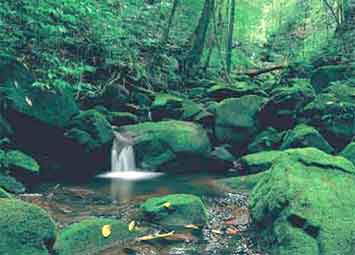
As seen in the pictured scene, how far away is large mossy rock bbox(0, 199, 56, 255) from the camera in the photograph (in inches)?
195

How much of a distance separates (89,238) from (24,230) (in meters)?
0.94

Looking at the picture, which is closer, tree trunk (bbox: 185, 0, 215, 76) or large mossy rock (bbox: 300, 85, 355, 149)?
large mossy rock (bbox: 300, 85, 355, 149)

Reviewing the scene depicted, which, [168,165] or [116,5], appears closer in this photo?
[168,165]

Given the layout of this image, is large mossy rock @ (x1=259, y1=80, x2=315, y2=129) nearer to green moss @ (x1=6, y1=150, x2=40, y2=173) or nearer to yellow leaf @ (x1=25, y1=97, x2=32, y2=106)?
yellow leaf @ (x1=25, y1=97, x2=32, y2=106)

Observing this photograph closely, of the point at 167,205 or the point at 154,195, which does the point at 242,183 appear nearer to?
the point at 154,195

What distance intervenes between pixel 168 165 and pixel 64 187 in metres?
3.31

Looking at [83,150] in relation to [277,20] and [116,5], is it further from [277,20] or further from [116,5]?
[277,20]

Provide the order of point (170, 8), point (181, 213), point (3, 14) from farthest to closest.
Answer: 1. point (170, 8)
2. point (3, 14)
3. point (181, 213)

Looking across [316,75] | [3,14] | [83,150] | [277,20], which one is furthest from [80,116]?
[277,20]

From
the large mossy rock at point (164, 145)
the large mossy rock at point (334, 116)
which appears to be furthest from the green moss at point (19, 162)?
the large mossy rock at point (334, 116)

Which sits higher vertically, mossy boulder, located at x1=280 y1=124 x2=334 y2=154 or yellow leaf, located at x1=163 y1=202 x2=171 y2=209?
mossy boulder, located at x1=280 y1=124 x2=334 y2=154

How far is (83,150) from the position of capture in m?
11.3

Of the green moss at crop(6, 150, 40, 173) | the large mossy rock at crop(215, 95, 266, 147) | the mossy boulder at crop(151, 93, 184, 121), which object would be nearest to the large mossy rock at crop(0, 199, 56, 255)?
the green moss at crop(6, 150, 40, 173)

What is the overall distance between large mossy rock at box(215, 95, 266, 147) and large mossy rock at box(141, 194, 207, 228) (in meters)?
6.83
